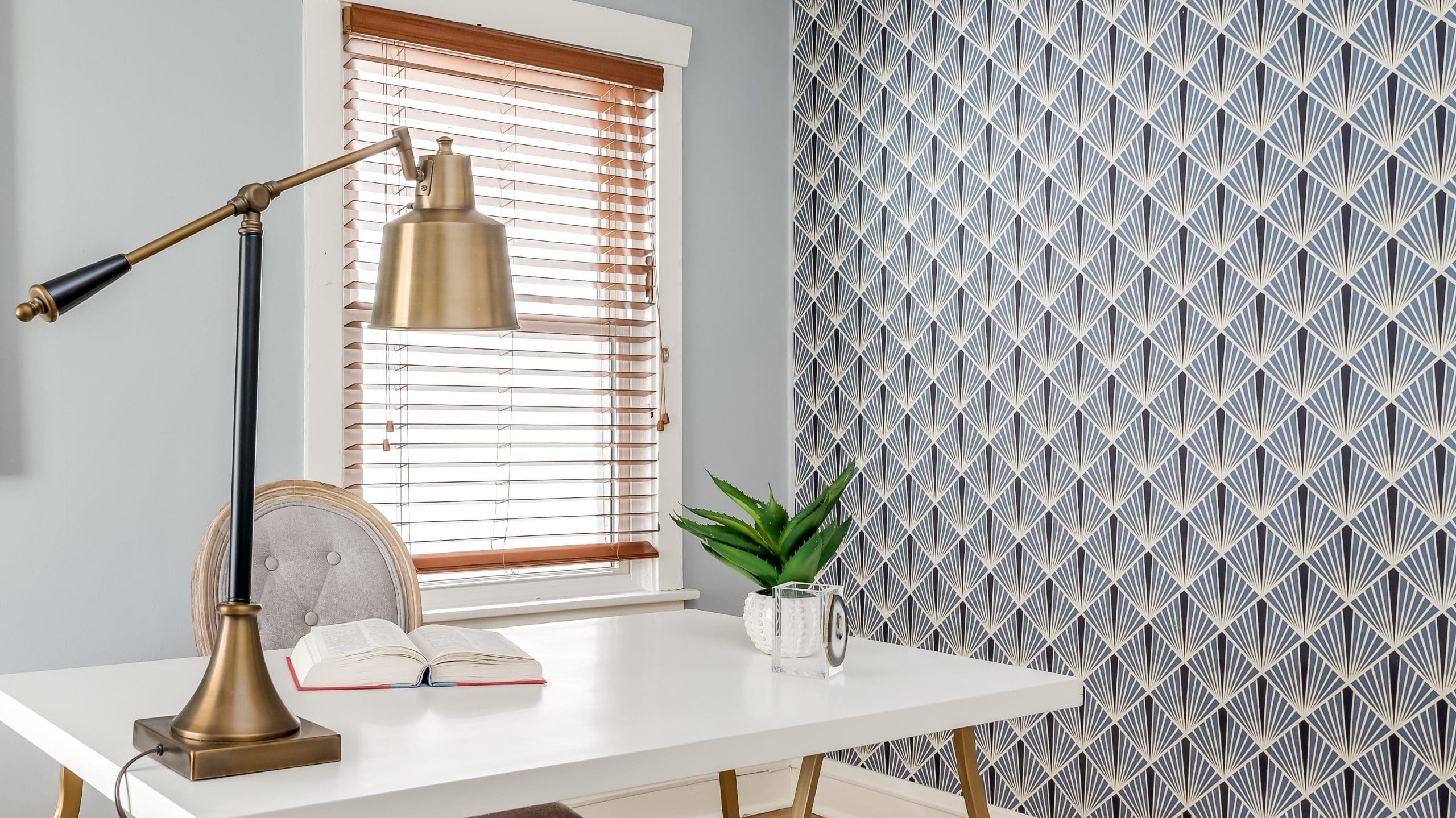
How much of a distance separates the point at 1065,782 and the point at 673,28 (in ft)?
7.08

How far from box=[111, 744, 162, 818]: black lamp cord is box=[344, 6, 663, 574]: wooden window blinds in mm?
1516

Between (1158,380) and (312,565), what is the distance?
177 centimetres

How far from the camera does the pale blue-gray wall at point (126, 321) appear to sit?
2.26m

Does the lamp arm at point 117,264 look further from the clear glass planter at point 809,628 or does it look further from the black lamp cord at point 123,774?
the clear glass planter at point 809,628

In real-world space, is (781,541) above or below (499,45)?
below

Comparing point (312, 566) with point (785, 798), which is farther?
point (785, 798)

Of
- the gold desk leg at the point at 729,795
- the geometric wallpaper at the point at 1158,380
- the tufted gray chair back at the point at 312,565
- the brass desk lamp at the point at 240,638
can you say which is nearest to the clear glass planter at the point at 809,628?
the gold desk leg at the point at 729,795

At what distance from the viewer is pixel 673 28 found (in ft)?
10.4

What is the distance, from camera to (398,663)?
158 cm

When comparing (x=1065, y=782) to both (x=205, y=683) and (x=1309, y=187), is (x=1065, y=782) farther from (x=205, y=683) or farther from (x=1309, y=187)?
(x=205, y=683)

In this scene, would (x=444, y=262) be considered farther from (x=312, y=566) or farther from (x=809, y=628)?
(x=312, y=566)

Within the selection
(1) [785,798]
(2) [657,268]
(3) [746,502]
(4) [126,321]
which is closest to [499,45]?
(2) [657,268]

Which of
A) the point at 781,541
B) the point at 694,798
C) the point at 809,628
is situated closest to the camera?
the point at 809,628

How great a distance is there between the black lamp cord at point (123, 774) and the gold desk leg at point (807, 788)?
947 mm
